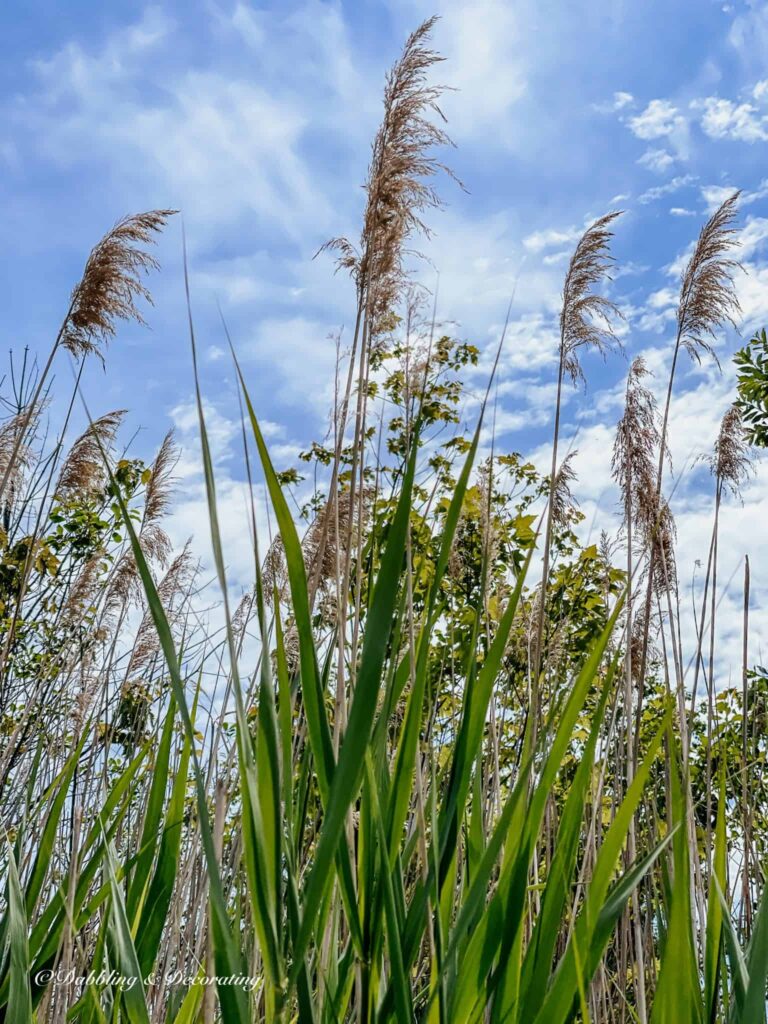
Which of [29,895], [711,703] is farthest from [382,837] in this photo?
[711,703]

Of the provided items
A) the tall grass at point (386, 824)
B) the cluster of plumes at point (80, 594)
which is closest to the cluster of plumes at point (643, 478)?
the tall grass at point (386, 824)

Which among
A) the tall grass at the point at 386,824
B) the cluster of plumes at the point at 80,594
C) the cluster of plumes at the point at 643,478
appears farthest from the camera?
the cluster of plumes at the point at 80,594

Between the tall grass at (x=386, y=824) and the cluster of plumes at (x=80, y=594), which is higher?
the cluster of plumes at (x=80, y=594)

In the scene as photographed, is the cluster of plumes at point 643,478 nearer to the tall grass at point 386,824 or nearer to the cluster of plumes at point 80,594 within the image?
the tall grass at point 386,824

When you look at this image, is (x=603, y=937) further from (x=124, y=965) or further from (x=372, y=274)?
(x=372, y=274)

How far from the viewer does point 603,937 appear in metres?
0.88

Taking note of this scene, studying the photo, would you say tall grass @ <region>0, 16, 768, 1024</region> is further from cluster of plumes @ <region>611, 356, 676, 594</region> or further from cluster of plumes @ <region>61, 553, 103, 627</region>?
cluster of plumes @ <region>61, 553, 103, 627</region>

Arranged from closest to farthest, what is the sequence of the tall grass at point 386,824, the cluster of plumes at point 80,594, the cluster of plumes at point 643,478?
the tall grass at point 386,824
the cluster of plumes at point 643,478
the cluster of plumes at point 80,594

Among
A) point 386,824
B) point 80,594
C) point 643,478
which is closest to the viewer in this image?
point 386,824

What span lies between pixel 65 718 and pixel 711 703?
2.03m

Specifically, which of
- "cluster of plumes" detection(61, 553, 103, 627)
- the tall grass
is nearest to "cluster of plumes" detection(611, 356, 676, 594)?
the tall grass

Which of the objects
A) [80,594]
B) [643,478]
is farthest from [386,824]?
[80,594]

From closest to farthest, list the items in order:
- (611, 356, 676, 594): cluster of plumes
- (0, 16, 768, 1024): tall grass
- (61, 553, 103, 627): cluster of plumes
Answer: (0, 16, 768, 1024): tall grass
(611, 356, 676, 594): cluster of plumes
(61, 553, 103, 627): cluster of plumes

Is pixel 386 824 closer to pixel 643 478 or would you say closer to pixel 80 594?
pixel 643 478
